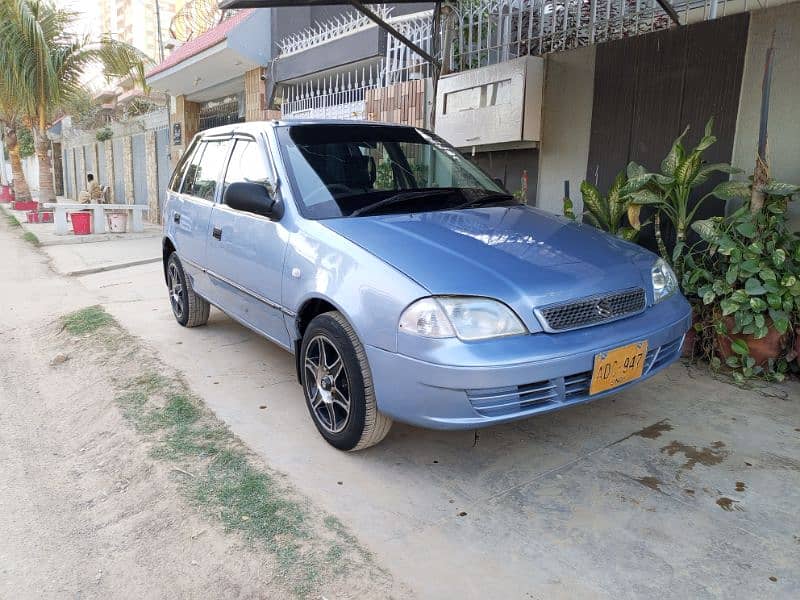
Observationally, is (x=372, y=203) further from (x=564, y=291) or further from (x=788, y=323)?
(x=788, y=323)

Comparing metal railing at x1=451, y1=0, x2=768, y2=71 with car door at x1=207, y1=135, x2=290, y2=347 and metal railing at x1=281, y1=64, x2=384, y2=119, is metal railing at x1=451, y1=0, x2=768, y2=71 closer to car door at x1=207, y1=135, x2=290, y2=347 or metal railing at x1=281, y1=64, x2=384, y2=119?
metal railing at x1=281, y1=64, x2=384, y2=119

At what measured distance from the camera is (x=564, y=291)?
8.71ft

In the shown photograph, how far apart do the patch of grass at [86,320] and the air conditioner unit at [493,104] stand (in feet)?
12.9

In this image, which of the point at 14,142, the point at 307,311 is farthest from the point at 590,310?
the point at 14,142

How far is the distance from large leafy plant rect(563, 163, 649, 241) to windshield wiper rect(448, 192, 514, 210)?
105 cm

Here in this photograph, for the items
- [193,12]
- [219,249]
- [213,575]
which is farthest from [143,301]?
[193,12]

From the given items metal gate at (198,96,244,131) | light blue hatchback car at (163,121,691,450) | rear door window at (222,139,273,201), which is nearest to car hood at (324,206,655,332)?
light blue hatchback car at (163,121,691,450)

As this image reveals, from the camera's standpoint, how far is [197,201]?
4637 millimetres

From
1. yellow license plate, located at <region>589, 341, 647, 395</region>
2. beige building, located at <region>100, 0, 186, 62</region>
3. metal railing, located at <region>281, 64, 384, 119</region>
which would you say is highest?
beige building, located at <region>100, 0, 186, 62</region>

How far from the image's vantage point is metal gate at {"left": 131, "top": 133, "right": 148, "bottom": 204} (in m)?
17.0

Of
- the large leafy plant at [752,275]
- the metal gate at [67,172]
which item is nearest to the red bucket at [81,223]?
Answer: the large leafy plant at [752,275]

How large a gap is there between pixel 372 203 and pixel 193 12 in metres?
12.7

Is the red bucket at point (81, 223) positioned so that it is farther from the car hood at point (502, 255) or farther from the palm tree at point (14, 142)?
the car hood at point (502, 255)

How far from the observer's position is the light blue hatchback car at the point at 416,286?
252 centimetres
